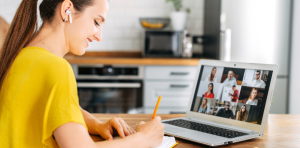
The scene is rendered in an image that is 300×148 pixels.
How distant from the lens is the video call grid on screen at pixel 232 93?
0.95 metres

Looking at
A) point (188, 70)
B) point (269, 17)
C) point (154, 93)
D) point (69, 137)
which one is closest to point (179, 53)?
point (188, 70)

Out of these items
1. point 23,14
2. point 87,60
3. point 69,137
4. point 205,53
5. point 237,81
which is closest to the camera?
point 69,137

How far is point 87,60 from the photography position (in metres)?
2.72

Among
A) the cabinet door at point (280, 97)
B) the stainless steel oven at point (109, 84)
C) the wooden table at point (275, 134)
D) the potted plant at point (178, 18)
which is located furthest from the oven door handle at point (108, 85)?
the wooden table at point (275, 134)

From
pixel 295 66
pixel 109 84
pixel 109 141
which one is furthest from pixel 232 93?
pixel 109 84

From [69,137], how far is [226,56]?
221 cm

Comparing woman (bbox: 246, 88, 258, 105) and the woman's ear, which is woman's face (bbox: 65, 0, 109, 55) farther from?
woman (bbox: 246, 88, 258, 105)

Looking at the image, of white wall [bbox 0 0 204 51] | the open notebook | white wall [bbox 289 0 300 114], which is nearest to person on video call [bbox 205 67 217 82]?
the open notebook

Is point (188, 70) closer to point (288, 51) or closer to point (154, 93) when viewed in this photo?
point (154, 93)

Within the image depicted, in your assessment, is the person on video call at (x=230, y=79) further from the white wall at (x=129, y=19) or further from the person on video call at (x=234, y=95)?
the white wall at (x=129, y=19)

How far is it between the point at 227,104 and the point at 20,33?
0.72 meters

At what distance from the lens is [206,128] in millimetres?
964

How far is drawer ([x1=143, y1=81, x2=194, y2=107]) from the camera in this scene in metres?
2.76

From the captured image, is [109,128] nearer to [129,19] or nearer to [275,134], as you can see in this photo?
[275,134]
